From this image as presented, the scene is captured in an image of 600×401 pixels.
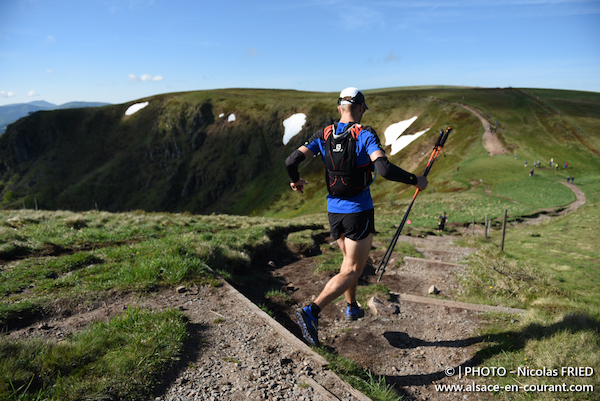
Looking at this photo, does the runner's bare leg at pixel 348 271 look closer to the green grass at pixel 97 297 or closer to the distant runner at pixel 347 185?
the distant runner at pixel 347 185

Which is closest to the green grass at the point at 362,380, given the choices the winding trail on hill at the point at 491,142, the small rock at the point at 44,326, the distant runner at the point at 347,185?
the distant runner at the point at 347,185

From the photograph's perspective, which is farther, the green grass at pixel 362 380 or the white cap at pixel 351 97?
the white cap at pixel 351 97

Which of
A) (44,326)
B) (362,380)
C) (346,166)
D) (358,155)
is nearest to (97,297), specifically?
(44,326)

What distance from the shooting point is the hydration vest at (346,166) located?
4891mm

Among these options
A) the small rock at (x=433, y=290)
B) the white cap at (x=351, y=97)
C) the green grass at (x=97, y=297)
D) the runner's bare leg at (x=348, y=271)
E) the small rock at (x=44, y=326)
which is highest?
the white cap at (x=351, y=97)

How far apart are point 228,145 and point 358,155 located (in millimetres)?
125566

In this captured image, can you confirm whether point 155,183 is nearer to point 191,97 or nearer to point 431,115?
point 191,97

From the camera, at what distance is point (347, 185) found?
16.4 ft

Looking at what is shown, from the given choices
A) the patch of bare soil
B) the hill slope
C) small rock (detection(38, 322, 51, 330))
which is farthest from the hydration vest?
the hill slope

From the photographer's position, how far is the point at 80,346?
4.22 m

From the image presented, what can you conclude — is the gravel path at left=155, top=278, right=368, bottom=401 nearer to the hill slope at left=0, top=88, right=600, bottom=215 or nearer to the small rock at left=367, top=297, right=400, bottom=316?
the small rock at left=367, top=297, right=400, bottom=316

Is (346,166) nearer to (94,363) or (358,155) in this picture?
(358,155)

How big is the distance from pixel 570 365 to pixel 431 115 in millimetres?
85094

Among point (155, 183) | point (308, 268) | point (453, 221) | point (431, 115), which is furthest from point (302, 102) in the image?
point (308, 268)
